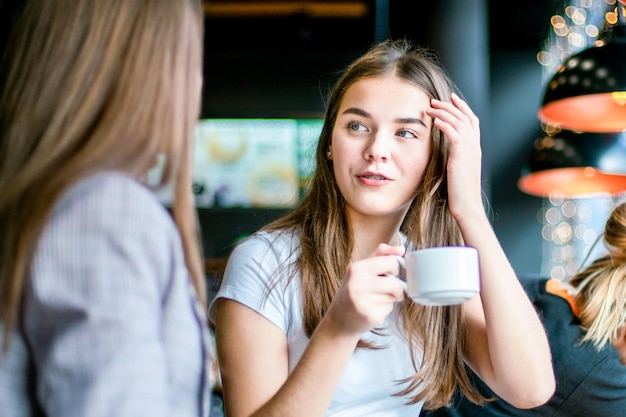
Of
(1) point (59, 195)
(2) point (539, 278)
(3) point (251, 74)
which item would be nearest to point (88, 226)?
A: (1) point (59, 195)

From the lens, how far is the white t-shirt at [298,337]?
1.55 metres

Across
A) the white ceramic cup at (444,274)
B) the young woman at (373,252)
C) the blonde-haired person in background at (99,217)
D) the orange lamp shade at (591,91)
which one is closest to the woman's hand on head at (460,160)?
the young woman at (373,252)

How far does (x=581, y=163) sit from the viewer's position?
4137mm

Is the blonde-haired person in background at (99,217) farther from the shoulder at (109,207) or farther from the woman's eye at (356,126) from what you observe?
the woman's eye at (356,126)

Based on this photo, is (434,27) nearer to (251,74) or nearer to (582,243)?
(251,74)

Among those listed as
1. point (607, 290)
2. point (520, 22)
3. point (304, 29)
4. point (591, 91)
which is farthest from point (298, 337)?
point (520, 22)

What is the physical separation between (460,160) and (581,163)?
8.99 ft

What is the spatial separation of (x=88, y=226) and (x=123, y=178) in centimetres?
7

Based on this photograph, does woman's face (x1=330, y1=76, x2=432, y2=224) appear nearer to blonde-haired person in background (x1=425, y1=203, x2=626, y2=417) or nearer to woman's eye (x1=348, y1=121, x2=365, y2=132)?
woman's eye (x1=348, y1=121, x2=365, y2=132)

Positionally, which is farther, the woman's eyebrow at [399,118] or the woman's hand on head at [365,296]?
the woman's eyebrow at [399,118]

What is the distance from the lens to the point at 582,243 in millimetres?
6898

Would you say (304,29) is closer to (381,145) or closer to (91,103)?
(381,145)

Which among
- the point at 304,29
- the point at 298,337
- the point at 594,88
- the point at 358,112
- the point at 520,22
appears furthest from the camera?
the point at 520,22

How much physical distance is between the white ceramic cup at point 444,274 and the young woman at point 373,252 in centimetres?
34
